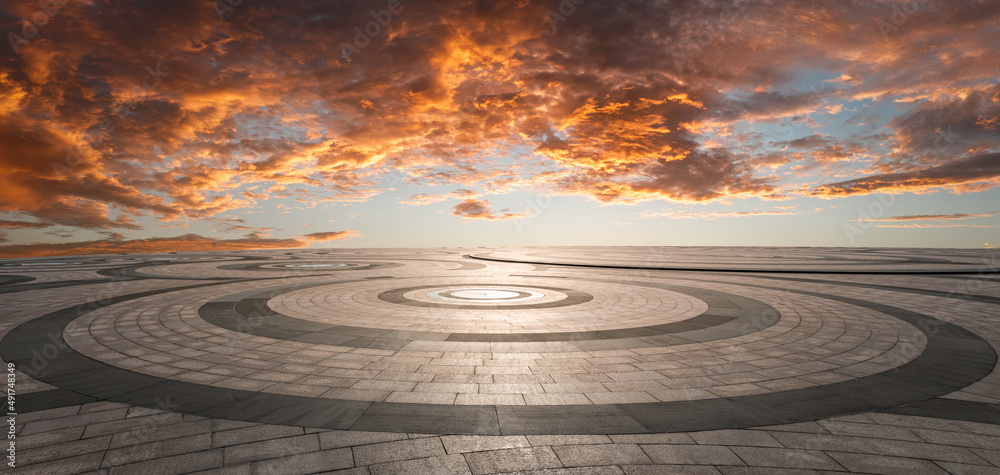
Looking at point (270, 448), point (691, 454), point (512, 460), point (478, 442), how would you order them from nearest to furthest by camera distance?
point (512, 460) < point (691, 454) < point (270, 448) < point (478, 442)

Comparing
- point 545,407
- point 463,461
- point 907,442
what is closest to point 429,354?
point 545,407

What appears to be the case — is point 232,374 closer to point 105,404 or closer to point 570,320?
point 105,404

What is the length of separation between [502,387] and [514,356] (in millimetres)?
1709

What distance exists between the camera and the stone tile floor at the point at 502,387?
4.63 m

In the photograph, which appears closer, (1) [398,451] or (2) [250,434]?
(1) [398,451]

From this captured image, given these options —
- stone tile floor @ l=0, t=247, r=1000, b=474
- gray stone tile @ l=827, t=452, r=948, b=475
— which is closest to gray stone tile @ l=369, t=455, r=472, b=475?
stone tile floor @ l=0, t=247, r=1000, b=474

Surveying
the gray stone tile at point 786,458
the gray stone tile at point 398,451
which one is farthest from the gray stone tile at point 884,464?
the gray stone tile at point 398,451

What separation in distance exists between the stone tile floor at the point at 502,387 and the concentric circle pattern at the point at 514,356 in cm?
5

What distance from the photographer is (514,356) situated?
27.3 feet

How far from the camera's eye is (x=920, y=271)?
971 inches

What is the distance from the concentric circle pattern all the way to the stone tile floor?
5cm

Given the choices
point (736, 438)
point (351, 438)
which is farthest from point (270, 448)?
point (736, 438)

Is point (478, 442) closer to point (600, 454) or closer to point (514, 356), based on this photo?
point (600, 454)

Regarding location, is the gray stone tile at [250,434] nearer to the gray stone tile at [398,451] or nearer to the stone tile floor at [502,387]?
the stone tile floor at [502,387]
